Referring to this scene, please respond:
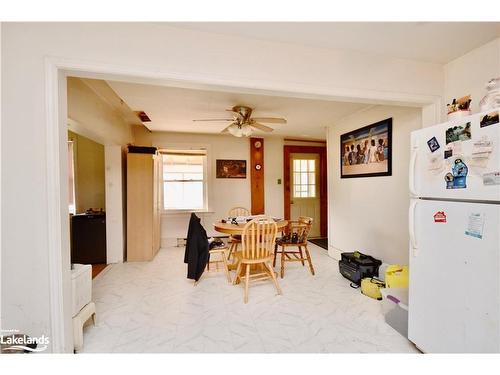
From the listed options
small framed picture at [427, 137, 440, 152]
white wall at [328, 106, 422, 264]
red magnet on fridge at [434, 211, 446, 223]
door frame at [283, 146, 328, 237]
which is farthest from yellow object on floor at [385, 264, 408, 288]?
door frame at [283, 146, 328, 237]

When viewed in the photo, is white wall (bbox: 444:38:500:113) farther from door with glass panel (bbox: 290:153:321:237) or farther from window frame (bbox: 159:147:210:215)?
window frame (bbox: 159:147:210:215)

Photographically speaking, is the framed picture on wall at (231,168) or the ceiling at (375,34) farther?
the framed picture on wall at (231,168)

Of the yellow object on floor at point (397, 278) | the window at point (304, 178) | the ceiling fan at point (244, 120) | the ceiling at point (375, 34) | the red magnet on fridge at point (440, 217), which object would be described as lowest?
the yellow object on floor at point (397, 278)

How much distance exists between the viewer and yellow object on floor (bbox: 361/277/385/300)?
8.20ft

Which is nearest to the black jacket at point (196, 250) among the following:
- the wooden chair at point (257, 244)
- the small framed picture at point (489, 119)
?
the wooden chair at point (257, 244)

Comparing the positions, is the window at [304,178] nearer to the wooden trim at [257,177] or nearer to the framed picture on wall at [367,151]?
the wooden trim at [257,177]

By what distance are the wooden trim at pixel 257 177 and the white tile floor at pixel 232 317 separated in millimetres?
2117

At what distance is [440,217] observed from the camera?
1.47 m

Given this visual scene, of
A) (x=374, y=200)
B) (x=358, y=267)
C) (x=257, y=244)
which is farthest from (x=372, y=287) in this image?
(x=257, y=244)

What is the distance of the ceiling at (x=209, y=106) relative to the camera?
266 cm

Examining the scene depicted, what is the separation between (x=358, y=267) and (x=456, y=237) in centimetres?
163
